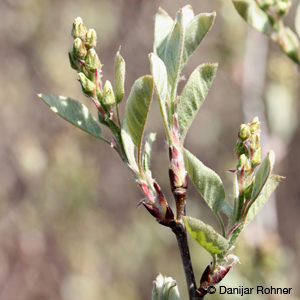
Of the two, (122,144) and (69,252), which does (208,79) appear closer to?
(122,144)

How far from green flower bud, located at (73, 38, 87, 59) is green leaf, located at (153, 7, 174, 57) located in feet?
0.35

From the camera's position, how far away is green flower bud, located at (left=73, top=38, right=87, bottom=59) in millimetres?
669

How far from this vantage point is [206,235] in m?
0.59

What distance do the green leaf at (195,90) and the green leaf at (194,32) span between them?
3 centimetres

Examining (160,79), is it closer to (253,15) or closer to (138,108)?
(138,108)

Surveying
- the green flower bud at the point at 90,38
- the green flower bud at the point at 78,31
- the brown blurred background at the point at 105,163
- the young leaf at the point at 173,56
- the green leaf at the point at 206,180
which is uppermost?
the green flower bud at the point at 78,31

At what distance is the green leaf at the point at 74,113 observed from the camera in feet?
2.36

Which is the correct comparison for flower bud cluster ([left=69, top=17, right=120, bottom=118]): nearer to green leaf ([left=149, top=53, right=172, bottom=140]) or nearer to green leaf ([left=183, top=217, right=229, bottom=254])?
green leaf ([left=149, top=53, right=172, bottom=140])

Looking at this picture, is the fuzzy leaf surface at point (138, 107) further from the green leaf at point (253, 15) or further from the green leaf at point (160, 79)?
the green leaf at point (253, 15)

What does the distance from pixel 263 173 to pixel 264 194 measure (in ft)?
0.31

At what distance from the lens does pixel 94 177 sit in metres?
3.12

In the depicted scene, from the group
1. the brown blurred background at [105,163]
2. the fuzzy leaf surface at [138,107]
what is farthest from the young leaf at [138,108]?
the brown blurred background at [105,163]

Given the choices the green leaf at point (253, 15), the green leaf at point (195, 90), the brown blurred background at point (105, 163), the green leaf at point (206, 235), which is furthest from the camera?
the brown blurred background at point (105, 163)

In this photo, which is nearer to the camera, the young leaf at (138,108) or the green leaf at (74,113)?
the young leaf at (138,108)
